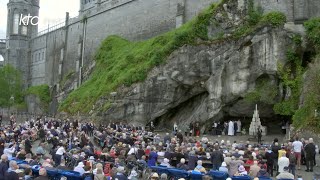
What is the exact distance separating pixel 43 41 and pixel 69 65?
15.0 meters

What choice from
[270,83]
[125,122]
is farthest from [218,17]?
[125,122]

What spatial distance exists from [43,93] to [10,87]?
8.39 m

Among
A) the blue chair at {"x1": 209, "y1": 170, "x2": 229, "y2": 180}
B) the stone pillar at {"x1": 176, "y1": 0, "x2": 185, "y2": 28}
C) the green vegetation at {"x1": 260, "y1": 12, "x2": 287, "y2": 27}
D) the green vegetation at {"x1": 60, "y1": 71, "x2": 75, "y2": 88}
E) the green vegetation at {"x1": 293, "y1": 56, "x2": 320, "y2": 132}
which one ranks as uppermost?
the stone pillar at {"x1": 176, "y1": 0, "x2": 185, "y2": 28}

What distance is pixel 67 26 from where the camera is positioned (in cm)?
6700

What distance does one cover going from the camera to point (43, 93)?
226ft

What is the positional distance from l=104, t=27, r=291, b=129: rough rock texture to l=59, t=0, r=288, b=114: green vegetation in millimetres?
831

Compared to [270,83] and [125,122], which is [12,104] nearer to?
[125,122]

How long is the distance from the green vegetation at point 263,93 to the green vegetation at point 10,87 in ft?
162

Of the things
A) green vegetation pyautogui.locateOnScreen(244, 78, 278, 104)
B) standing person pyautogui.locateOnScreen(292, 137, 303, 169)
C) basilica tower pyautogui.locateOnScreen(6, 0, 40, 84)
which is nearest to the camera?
standing person pyautogui.locateOnScreen(292, 137, 303, 169)

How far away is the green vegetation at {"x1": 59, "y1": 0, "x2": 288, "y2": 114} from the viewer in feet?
121

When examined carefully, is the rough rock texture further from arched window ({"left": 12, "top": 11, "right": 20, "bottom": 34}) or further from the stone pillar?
arched window ({"left": 12, "top": 11, "right": 20, "bottom": 34})

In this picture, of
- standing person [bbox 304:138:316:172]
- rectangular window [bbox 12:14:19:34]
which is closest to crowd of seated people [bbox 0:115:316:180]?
standing person [bbox 304:138:316:172]

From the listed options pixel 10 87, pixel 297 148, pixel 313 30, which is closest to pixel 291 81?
pixel 313 30

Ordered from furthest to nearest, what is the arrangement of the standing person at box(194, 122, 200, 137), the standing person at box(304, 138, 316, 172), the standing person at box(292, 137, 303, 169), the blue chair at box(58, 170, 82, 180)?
the standing person at box(194, 122, 200, 137) < the standing person at box(292, 137, 303, 169) < the standing person at box(304, 138, 316, 172) < the blue chair at box(58, 170, 82, 180)
